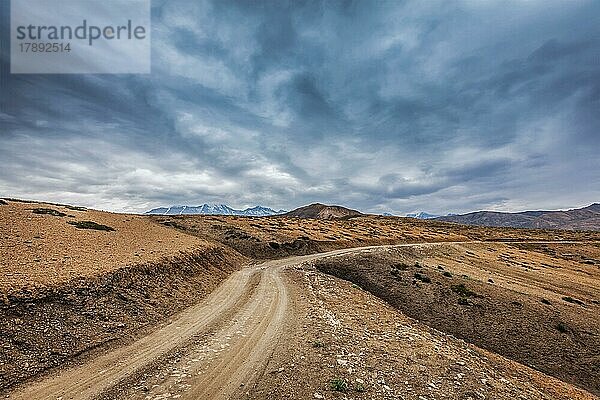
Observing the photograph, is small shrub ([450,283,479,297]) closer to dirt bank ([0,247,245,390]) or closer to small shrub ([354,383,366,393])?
small shrub ([354,383,366,393])

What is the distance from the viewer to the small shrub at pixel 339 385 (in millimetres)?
10391

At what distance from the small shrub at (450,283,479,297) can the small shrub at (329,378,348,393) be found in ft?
62.1

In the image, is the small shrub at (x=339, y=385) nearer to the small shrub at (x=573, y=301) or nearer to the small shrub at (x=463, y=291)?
the small shrub at (x=463, y=291)

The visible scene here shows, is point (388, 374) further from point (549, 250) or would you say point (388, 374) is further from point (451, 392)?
point (549, 250)

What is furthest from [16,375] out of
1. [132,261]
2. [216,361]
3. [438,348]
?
[438,348]

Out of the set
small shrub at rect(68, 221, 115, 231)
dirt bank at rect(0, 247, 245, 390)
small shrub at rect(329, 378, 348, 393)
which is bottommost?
small shrub at rect(329, 378, 348, 393)

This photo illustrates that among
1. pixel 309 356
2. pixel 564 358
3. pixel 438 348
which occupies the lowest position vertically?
pixel 564 358

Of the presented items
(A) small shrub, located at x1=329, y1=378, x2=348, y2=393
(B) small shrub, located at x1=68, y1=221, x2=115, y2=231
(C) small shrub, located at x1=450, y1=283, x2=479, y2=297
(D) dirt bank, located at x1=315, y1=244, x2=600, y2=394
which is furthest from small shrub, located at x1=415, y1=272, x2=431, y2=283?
(B) small shrub, located at x1=68, y1=221, x2=115, y2=231

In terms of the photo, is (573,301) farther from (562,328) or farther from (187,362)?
(187,362)

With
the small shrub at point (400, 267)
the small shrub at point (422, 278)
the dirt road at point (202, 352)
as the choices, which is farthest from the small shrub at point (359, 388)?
the small shrub at point (400, 267)

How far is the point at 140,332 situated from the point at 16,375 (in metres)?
4.95

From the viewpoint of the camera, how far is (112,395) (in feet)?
31.9

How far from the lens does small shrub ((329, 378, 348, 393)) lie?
10.4 m

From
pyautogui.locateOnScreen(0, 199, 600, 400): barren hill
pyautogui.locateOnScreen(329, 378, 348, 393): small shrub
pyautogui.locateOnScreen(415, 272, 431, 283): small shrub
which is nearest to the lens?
pyautogui.locateOnScreen(329, 378, 348, 393): small shrub
